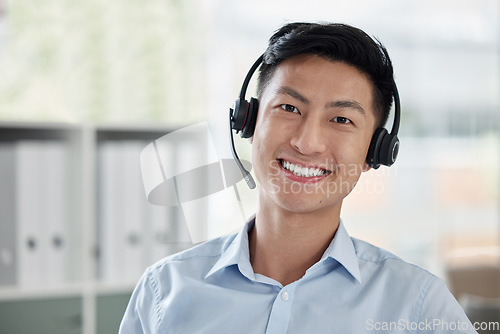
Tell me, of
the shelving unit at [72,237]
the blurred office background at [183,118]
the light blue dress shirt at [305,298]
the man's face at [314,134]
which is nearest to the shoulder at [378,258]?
the light blue dress shirt at [305,298]

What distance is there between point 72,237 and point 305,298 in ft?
4.07

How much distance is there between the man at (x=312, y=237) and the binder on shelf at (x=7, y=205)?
1.02m

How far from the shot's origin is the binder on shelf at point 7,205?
6.24ft

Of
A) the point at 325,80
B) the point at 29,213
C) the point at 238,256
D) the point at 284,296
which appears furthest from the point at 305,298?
the point at 29,213

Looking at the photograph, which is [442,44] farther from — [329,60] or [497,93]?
[329,60]

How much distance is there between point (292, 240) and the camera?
3.59 ft

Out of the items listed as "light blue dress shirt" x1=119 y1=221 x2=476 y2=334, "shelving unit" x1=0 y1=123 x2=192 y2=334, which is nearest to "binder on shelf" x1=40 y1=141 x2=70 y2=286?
"shelving unit" x1=0 y1=123 x2=192 y2=334

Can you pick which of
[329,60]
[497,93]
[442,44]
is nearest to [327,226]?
[329,60]

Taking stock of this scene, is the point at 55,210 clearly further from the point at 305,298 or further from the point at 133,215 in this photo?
the point at 305,298

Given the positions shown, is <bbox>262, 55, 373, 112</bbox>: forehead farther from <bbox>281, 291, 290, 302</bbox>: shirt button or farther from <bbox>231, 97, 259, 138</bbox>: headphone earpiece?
<bbox>281, 291, 290, 302</bbox>: shirt button

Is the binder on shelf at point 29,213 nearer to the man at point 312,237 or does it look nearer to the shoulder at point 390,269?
the man at point 312,237

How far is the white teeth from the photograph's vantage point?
1.01 metres

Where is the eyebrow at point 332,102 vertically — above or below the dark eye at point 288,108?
above

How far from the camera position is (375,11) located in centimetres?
302
